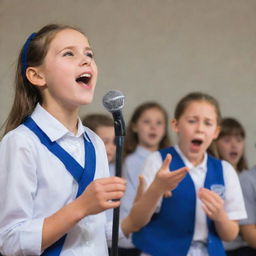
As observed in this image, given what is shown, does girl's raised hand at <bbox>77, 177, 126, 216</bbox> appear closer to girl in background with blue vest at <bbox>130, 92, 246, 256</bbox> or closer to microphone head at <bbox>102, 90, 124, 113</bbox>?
microphone head at <bbox>102, 90, 124, 113</bbox>

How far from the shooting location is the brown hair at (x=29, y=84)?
50.4 inches

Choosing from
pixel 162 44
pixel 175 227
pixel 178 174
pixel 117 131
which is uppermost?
pixel 162 44

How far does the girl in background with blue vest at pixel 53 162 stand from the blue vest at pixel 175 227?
71 centimetres

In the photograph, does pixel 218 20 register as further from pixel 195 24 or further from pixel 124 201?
pixel 124 201

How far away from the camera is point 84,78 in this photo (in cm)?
126

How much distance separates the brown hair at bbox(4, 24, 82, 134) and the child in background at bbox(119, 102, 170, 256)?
168 centimetres

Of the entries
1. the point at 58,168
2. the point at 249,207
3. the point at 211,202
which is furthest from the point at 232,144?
the point at 58,168

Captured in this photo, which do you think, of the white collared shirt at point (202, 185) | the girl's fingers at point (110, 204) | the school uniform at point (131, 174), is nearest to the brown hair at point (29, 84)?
the girl's fingers at point (110, 204)

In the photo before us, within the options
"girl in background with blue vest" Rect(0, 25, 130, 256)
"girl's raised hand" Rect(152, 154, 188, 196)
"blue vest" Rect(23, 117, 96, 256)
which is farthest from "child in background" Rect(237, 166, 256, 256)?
"blue vest" Rect(23, 117, 96, 256)

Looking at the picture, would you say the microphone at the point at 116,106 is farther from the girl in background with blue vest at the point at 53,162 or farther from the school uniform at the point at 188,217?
the school uniform at the point at 188,217

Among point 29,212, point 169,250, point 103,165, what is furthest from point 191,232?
point 29,212

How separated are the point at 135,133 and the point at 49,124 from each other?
1954mm

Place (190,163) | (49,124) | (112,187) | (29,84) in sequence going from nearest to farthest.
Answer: (112,187), (49,124), (29,84), (190,163)

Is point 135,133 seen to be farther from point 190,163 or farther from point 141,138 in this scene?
point 190,163
